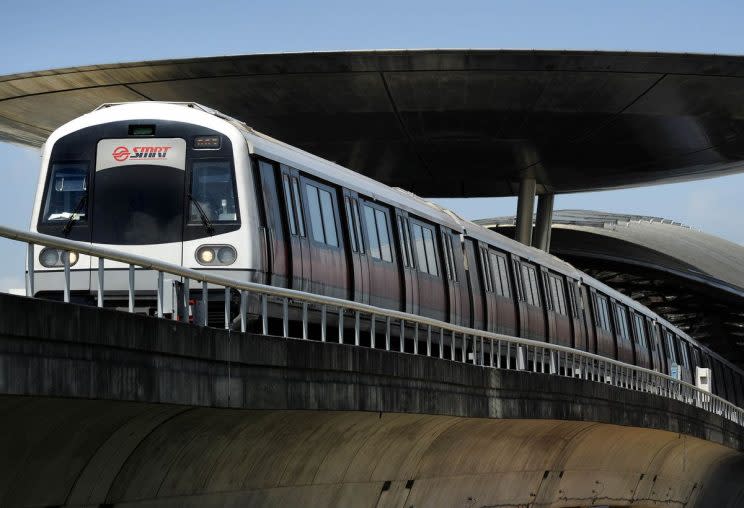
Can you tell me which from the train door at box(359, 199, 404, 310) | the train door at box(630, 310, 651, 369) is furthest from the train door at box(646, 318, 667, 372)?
the train door at box(359, 199, 404, 310)

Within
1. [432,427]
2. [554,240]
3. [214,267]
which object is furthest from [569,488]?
[554,240]

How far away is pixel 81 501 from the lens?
11922mm

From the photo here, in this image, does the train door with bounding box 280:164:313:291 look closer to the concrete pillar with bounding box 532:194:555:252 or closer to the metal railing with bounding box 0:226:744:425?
the metal railing with bounding box 0:226:744:425

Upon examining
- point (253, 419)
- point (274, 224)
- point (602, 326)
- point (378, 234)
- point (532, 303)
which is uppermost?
point (378, 234)

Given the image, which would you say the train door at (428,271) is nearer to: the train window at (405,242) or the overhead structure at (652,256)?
the train window at (405,242)

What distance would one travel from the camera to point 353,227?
22125 millimetres

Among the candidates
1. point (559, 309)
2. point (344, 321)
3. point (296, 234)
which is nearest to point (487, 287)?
point (559, 309)

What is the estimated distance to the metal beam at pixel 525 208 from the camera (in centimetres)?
6012

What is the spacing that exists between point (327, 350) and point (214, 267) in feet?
12.6

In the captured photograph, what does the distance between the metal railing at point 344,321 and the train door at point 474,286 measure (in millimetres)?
760

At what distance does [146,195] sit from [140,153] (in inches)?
27.5

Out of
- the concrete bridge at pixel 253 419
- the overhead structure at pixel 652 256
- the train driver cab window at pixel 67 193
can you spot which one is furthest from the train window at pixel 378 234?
the overhead structure at pixel 652 256

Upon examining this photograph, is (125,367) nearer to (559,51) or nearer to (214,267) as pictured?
(214,267)

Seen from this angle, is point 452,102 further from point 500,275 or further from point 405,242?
point 405,242
